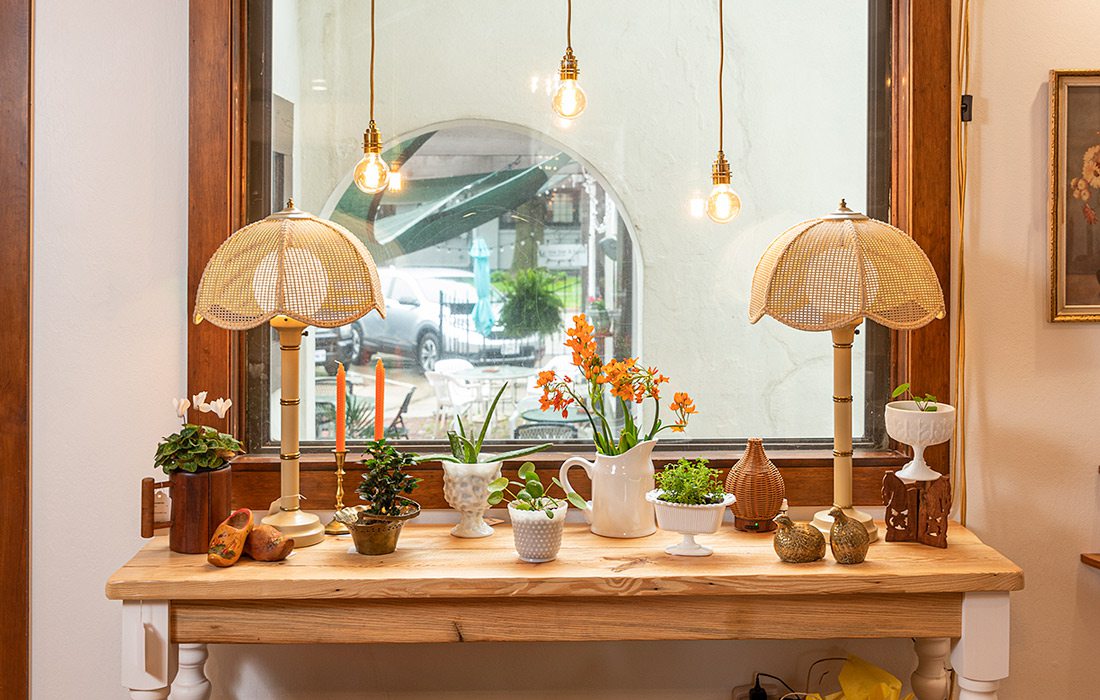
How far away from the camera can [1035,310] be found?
2014mm

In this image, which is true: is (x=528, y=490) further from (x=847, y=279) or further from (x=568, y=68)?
(x=568, y=68)

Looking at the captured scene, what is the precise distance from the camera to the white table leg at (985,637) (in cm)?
161

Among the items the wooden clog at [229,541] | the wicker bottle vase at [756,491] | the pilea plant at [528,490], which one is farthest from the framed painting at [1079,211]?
the wooden clog at [229,541]

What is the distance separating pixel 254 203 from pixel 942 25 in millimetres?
1627

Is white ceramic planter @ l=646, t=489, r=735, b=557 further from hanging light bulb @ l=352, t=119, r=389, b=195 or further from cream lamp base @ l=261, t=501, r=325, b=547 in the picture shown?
hanging light bulb @ l=352, t=119, r=389, b=195

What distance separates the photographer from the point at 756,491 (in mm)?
1854

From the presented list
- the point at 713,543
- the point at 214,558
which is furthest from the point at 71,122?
the point at 713,543

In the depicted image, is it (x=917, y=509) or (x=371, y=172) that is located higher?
(x=371, y=172)

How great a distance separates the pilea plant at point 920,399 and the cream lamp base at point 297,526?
1262mm

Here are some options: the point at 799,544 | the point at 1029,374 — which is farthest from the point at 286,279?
the point at 1029,374

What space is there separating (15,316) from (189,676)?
3.01 feet

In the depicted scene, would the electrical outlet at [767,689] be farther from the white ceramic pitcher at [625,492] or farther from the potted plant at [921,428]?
the potted plant at [921,428]

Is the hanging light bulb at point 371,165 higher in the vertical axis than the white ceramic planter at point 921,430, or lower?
higher

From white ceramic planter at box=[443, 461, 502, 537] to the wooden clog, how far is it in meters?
0.40
